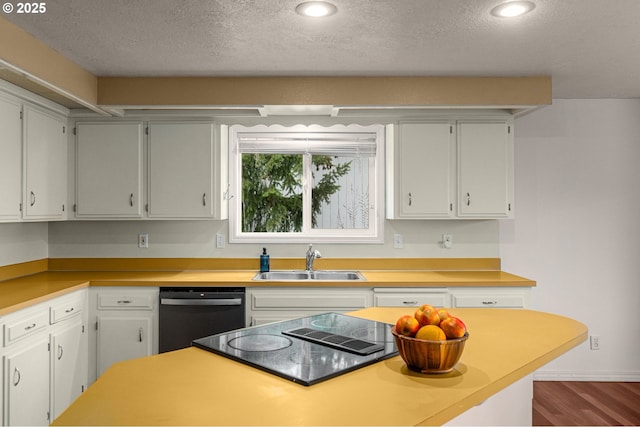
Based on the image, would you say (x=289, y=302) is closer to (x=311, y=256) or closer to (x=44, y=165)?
(x=311, y=256)

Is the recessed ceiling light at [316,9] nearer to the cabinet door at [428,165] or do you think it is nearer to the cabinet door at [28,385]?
the cabinet door at [428,165]

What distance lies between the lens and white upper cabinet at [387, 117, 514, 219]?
3.67 m

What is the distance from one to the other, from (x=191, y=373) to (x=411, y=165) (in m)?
2.62

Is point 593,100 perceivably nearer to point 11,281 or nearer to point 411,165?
point 411,165

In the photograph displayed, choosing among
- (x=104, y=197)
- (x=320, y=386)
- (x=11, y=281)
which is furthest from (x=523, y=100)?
(x=11, y=281)

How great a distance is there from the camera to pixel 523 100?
342 centimetres

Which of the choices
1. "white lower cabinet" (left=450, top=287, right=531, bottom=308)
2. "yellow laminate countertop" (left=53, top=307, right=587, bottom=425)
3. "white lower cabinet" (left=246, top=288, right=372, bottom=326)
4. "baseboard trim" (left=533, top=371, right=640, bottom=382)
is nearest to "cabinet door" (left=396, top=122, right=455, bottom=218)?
"white lower cabinet" (left=450, top=287, right=531, bottom=308)

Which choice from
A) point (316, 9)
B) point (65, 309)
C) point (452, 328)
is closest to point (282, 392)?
point (452, 328)

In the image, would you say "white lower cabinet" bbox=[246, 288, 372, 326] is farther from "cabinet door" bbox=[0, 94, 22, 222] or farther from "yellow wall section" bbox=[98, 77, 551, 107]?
"cabinet door" bbox=[0, 94, 22, 222]

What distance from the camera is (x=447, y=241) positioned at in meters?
3.97

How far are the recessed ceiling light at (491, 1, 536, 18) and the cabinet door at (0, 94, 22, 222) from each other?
2758mm

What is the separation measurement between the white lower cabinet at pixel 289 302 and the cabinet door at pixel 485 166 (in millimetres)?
1177

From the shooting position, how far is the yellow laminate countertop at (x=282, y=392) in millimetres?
1164

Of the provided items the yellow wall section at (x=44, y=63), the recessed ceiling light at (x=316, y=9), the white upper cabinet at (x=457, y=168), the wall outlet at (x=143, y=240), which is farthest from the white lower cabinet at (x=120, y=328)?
the recessed ceiling light at (x=316, y=9)
